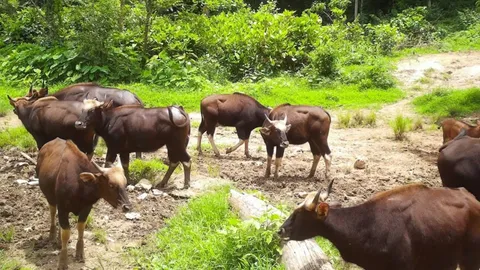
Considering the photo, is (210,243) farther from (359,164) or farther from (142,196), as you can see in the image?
(359,164)

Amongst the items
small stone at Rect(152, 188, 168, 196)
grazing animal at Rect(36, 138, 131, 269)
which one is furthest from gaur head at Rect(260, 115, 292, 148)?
grazing animal at Rect(36, 138, 131, 269)

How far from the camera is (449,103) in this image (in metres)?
17.0

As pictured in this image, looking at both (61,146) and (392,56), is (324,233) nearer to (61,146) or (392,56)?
(61,146)

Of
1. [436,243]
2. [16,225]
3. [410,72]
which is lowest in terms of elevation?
[410,72]

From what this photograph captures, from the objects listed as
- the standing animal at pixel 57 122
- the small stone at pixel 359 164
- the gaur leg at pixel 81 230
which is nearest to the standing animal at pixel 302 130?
the small stone at pixel 359 164

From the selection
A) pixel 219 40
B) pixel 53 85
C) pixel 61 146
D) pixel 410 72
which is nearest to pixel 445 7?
pixel 410 72

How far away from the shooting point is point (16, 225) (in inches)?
320

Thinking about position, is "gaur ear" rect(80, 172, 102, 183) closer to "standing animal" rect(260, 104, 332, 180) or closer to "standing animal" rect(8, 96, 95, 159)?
"standing animal" rect(8, 96, 95, 159)

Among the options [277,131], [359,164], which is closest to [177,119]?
[277,131]

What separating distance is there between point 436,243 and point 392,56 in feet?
60.7

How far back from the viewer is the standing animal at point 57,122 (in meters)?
9.84

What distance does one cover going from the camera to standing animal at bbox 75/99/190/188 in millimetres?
9562

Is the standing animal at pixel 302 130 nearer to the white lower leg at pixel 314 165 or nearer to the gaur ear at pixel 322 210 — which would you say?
the white lower leg at pixel 314 165

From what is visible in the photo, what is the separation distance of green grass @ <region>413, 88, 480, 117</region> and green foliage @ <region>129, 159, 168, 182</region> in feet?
29.7
